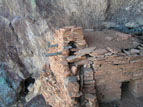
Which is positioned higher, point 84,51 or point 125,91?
point 84,51

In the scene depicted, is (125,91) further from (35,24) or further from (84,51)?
(35,24)

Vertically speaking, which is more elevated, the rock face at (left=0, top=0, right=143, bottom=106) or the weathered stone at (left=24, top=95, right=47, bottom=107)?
the rock face at (left=0, top=0, right=143, bottom=106)

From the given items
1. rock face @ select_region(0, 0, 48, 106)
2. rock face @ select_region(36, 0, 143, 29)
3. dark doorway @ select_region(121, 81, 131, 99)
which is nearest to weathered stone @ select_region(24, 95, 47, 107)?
rock face @ select_region(0, 0, 48, 106)

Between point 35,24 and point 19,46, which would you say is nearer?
point 35,24

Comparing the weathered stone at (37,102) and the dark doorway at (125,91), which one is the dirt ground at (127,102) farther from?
the weathered stone at (37,102)

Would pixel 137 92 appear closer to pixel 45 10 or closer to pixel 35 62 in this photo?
pixel 45 10

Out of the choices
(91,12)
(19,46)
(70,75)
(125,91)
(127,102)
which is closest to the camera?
(70,75)

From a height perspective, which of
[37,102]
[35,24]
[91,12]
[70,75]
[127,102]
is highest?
[91,12]

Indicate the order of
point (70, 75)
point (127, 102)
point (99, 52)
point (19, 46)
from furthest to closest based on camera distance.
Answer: point (19, 46)
point (127, 102)
point (99, 52)
point (70, 75)

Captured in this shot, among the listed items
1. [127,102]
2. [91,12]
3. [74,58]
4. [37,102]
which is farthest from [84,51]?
[37,102]

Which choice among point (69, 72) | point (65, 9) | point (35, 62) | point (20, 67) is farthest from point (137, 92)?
point (20, 67)

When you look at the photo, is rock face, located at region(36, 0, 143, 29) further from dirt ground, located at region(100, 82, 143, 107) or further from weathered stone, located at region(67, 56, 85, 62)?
weathered stone, located at region(67, 56, 85, 62)

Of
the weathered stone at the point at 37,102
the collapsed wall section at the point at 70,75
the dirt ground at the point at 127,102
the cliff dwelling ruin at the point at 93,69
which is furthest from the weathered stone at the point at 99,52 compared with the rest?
the weathered stone at the point at 37,102

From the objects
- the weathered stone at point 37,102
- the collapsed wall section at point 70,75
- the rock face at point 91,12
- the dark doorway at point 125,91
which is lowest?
the weathered stone at point 37,102
